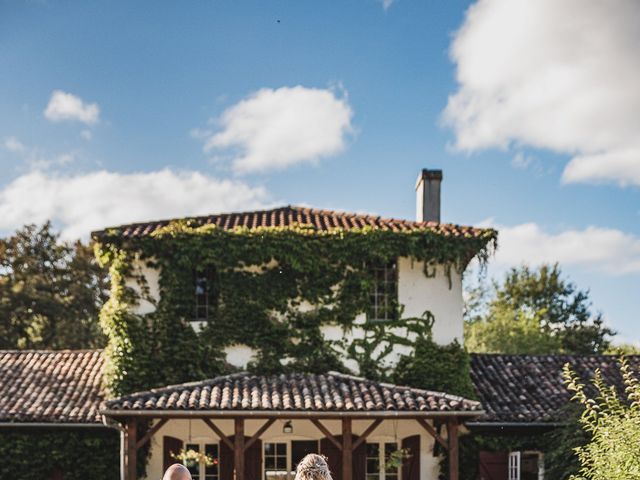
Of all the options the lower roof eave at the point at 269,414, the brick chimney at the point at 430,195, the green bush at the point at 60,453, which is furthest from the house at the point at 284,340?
the brick chimney at the point at 430,195

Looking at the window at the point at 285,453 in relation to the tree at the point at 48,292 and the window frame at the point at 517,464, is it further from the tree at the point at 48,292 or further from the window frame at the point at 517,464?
the tree at the point at 48,292

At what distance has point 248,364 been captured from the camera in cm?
1758

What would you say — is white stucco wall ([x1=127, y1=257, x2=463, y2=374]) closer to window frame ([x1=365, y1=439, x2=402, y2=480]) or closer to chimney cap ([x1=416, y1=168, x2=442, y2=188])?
window frame ([x1=365, y1=439, x2=402, y2=480])

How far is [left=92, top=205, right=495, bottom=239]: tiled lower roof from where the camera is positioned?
18.1 m

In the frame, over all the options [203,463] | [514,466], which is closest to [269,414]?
[203,463]

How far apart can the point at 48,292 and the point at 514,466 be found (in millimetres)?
20968

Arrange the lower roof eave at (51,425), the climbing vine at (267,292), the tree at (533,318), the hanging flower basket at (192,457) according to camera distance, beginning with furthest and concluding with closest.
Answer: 1. the tree at (533,318)
2. the climbing vine at (267,292)
3. the lower roof eave at (51,425)
4. the hanging flower basket at (192,457)

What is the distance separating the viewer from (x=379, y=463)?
17.1 meters

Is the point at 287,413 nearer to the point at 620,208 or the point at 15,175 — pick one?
the point at 15,175

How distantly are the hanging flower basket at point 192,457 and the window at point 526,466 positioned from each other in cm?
600

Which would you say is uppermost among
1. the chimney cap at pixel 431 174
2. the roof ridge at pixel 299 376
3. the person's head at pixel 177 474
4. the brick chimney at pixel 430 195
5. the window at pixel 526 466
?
the chimney cap at pixel 431 174

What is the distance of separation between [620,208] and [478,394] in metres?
10.1

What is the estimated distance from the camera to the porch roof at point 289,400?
1476cm

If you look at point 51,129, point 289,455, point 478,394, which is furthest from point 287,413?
point 51,129
